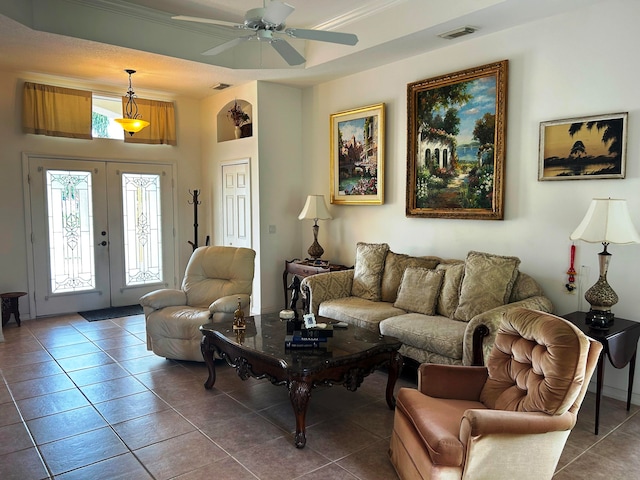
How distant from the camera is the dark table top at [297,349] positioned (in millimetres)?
3015

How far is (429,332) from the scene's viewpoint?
3717 mm

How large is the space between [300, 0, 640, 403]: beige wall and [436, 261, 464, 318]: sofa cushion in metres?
0.50

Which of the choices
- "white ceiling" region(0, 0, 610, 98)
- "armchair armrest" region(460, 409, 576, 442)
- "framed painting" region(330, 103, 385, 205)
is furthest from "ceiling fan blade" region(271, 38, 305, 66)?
"armchair armrest" region(460, 409, 576, 442)

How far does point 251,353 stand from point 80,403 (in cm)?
144

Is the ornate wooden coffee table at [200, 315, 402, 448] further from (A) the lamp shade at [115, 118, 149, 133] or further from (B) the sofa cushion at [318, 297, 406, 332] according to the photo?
(A) the lamp shade at [115, 118, 149, 133]

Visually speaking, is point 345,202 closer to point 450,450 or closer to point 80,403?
point 80,403

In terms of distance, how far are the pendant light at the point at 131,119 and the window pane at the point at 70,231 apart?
1008 mm

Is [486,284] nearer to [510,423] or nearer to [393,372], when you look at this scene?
[393,372]

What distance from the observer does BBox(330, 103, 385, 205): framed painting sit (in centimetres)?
542

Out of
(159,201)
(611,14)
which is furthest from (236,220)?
(611,14)

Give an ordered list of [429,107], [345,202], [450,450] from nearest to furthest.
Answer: [450,450] < [429,107] < [345,202]

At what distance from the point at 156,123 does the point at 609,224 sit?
5.84 m

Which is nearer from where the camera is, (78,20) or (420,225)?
(78,20)

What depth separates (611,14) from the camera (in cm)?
355
